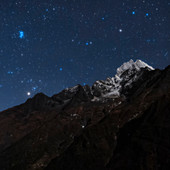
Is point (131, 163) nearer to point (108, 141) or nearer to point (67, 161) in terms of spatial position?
point (108, 141)

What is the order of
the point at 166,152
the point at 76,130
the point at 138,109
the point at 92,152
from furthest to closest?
1. the point at 76,130
2. the point at 138,109
3. the point at 92,152
4. the point at 166,152

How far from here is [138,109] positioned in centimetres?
15588

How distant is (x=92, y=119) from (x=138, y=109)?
2472 inches

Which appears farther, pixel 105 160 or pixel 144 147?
pixel 105 160

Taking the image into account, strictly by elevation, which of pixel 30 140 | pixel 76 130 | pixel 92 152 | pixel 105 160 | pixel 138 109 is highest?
pixel 30 140

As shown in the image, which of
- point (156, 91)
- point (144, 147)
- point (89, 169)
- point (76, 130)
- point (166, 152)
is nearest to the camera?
point (166, 152)

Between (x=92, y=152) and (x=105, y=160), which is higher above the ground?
(x=92, y=152)

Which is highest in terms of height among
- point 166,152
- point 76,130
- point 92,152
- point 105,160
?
point 76,130

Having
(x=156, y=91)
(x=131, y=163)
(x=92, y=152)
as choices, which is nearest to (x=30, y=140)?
(x=92, y=152)

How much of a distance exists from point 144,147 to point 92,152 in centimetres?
4448

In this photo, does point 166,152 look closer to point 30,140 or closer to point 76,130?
point 76,130

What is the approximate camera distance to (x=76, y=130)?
183 meters

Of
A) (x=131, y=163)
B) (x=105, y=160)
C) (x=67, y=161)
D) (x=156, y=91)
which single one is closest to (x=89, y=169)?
(x=105, y=160)

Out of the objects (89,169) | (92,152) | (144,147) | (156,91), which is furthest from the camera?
(156,91)
